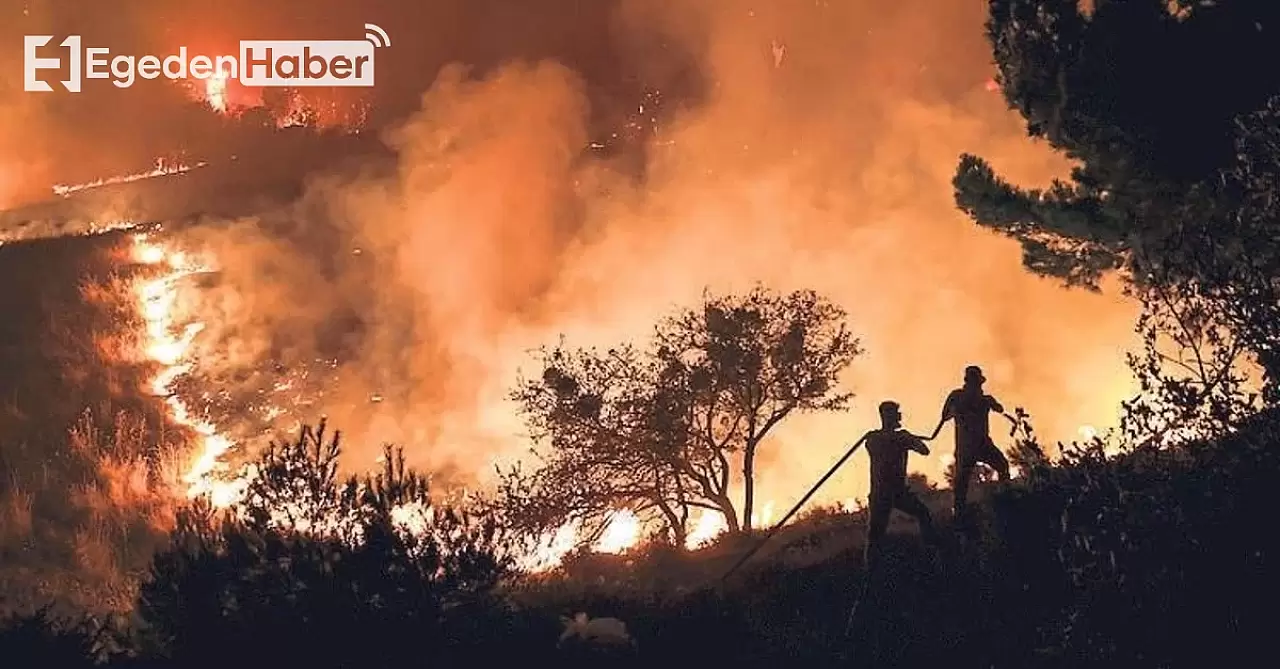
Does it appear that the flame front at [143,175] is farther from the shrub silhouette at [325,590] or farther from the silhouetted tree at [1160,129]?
the silhouetted tree at [1160,129]

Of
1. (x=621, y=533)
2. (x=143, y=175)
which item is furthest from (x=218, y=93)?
(x=621, y=533)

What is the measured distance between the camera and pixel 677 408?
26.3 metres

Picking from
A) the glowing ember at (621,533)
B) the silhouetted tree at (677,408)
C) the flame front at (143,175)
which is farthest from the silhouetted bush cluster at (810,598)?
the flame front at (143,175)

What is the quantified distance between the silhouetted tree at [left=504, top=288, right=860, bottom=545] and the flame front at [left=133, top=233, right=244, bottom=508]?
17.7 m

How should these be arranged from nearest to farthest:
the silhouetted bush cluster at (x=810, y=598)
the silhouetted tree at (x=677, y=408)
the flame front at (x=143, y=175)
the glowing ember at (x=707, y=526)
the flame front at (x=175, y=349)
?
1. the silhouetted bush cluster at (x=810, y=598)
2. the silhouetted tree at (x=677, y=408)
3. the glowing ember at (x=707, y=526)
4. the flame front at (x=175, y=349)
5. the flame front at (x=143, y=175)

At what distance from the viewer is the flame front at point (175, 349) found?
139 feet

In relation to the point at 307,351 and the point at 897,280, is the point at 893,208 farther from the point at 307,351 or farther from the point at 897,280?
the point at 307,351

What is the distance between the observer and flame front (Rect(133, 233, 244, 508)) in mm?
42375

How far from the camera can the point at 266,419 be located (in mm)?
46375

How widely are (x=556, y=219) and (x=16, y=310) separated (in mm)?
26421

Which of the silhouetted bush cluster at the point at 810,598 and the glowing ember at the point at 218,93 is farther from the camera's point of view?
the glowing ember at the point at 218,93

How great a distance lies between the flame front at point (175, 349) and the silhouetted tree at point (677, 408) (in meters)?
17.7

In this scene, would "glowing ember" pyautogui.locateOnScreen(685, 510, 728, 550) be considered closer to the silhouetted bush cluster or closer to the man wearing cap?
the silhouetted bush cluster

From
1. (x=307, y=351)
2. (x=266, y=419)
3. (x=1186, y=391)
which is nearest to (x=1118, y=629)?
(x=1186, y=391)
